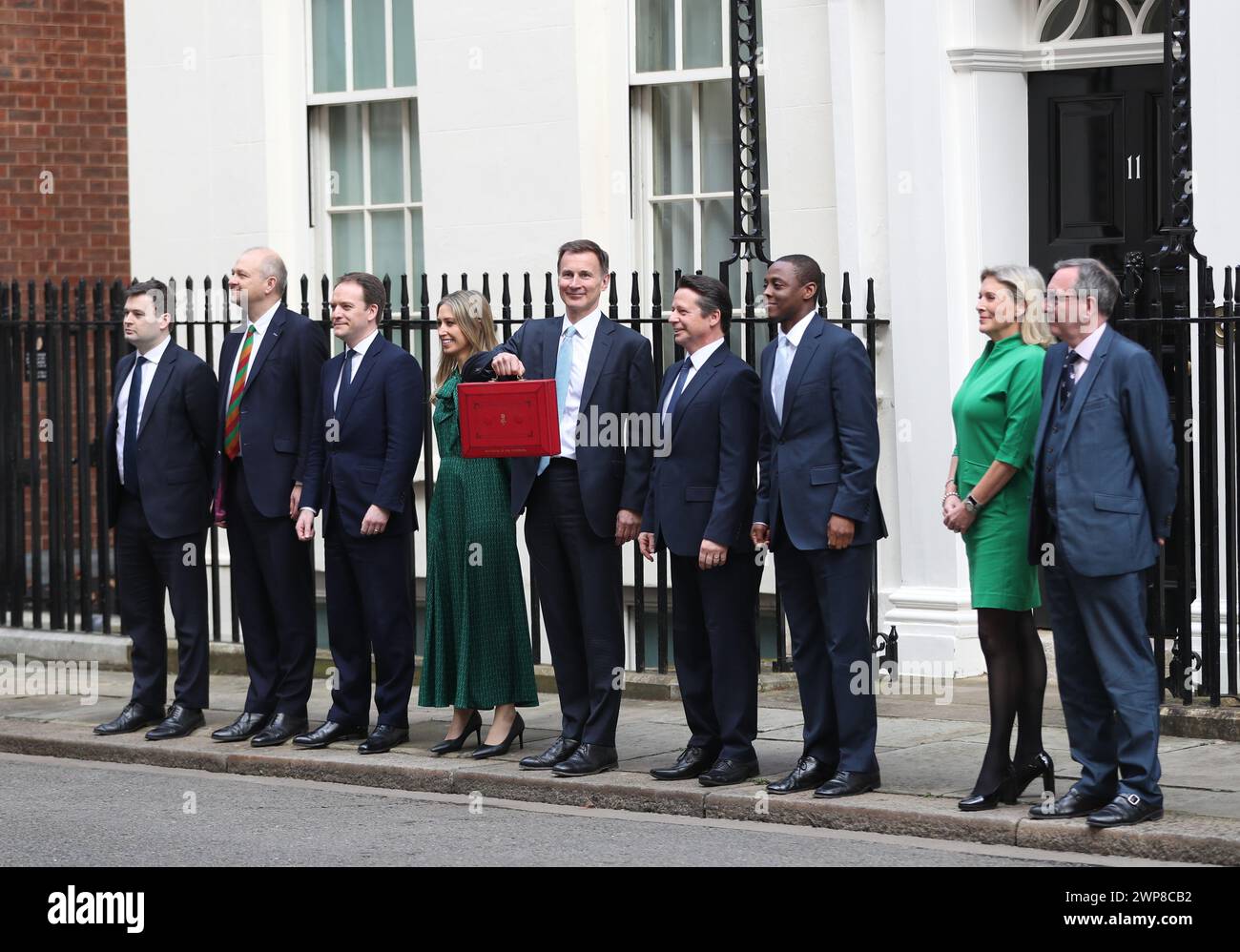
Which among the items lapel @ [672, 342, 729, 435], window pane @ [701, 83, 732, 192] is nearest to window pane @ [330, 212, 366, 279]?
window pane @ [701, 83, 732, 192]

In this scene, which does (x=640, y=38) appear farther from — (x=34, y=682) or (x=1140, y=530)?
(x=1140, y=530)

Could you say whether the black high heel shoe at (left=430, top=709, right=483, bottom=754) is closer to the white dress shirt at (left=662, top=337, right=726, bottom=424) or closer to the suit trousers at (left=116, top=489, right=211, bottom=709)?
the suit trousers at (left=116, top=489, right=211, bottom=709)

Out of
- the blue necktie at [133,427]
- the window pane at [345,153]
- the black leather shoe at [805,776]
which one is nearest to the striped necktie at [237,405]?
the blue necktie at [133,427]

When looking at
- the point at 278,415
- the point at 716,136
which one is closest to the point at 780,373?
the point at 278,415

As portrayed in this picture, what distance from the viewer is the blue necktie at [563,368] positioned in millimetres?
8805

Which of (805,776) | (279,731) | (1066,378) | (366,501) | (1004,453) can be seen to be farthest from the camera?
(279,731)

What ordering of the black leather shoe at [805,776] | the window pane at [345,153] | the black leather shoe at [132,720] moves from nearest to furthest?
the black leather shoe at [805,776], the black leather shoe at [132,720], the window pane at [345,153]

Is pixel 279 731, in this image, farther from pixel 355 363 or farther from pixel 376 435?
pixel 355 363

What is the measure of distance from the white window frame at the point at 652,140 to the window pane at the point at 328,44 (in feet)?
7.41

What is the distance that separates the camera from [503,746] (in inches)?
364

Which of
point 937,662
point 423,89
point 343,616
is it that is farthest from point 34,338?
point 937,662

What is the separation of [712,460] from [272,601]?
252 cm

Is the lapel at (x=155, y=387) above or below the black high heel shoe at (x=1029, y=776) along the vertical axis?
above

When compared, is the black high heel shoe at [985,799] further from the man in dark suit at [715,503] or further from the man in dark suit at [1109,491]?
the man in dark suit at [715,503]
